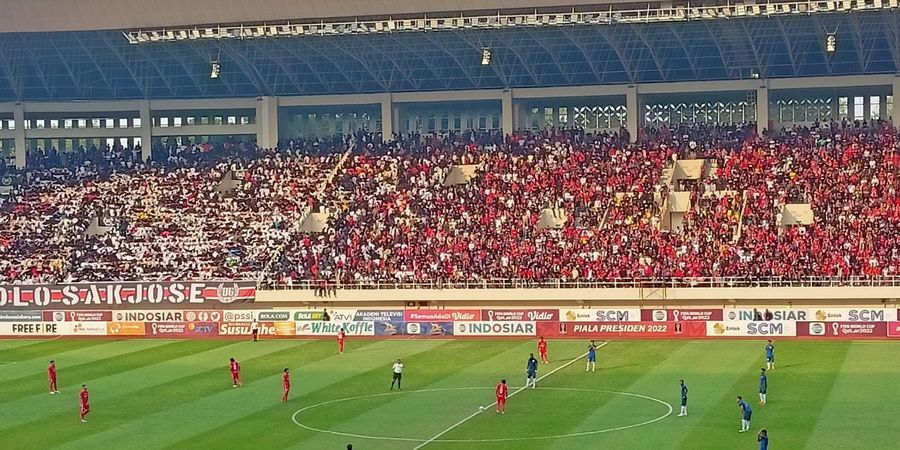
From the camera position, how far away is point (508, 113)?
81.0m

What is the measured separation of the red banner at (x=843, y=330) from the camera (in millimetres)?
56156

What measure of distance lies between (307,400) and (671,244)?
1020 inches

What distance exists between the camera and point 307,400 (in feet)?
142

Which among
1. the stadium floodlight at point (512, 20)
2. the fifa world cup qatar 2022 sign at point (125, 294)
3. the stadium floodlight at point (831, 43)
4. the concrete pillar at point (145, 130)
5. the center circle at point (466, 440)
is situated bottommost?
the center circle at point (466, 440)

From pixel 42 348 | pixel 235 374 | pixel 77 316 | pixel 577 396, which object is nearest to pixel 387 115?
pixel 77 316

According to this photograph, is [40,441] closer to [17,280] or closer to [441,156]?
[17,280]

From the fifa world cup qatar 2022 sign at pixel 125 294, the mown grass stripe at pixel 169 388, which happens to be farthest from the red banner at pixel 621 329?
the fifa world cup qatar 2022 sign at pixel 125 294

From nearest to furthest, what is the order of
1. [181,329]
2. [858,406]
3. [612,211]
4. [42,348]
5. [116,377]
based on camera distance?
[858,406]
[116,377]
[42,348]
[181,329]
[612,211]

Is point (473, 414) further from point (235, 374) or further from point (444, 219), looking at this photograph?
point (444, 219)

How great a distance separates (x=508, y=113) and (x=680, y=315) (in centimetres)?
2563

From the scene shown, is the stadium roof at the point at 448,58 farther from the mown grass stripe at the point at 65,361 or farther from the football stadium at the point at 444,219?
the mown grass stripe at the point at 65,361

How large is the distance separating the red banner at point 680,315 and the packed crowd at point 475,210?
140 inches

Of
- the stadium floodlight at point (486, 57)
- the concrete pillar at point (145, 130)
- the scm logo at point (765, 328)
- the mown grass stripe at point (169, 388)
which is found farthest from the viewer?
the concrete pillar at point (145, 130)

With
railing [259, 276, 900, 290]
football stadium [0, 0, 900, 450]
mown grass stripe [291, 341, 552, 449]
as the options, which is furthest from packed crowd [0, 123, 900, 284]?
mown grass stripe [291, 341, 552, 449]
